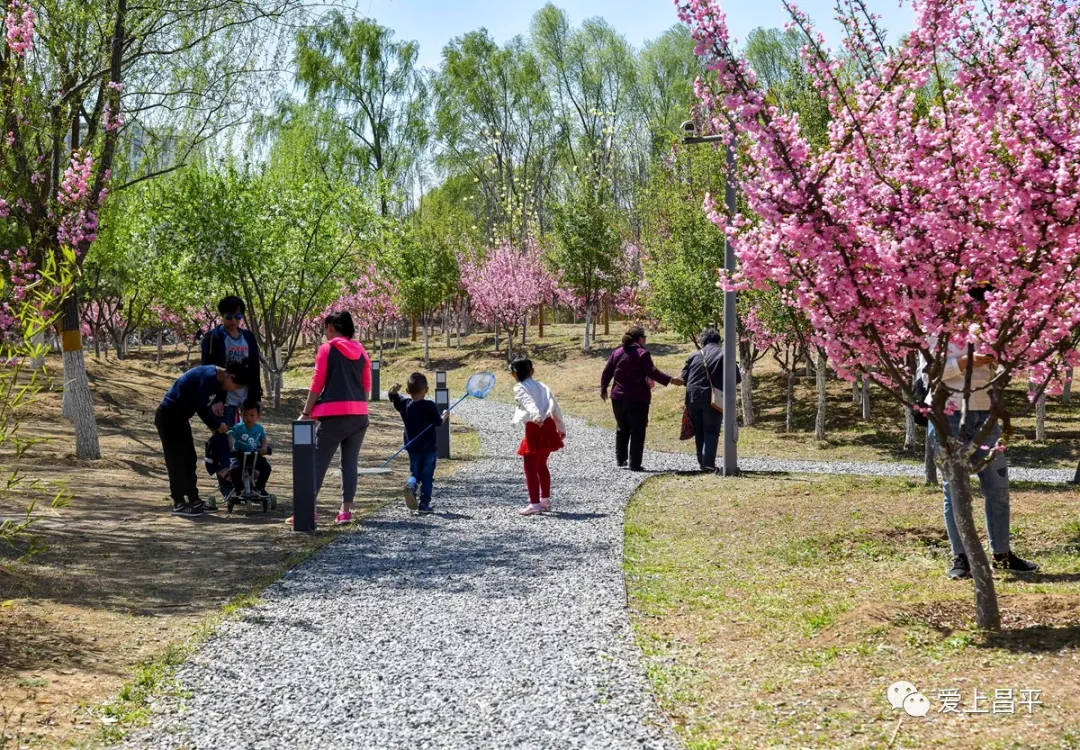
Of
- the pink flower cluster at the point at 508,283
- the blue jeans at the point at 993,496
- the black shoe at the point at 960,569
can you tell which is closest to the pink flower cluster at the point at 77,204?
the blue jeans at the point at 993,496

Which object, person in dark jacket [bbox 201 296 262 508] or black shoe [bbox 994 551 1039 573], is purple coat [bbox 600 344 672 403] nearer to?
person in dark jacket [bbox 201 296 262 508]

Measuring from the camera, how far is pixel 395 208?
6062 centimetres

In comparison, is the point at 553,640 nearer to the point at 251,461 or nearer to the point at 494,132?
the point at 251,461

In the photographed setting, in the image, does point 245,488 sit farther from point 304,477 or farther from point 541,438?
point 541,438

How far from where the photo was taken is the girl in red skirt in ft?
35.9

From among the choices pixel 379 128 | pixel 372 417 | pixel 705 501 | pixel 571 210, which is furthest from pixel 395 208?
pixel 705 501

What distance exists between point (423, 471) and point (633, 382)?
4.68 metres

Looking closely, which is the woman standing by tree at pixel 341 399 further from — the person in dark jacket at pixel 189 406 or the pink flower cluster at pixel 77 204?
the pink flower cluster at pixel 77 204

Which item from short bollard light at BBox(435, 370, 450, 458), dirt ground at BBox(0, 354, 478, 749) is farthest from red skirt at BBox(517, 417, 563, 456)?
short bollard light at BBox(435, 370, 450, 458)

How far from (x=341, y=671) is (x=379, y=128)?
5228 centimetres

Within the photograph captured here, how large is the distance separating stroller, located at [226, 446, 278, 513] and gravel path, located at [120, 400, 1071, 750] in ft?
4.18

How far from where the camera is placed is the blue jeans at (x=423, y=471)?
11016 millimetres

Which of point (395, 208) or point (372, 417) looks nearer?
point (372, 417)

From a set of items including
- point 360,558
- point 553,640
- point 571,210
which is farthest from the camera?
point 571,210
